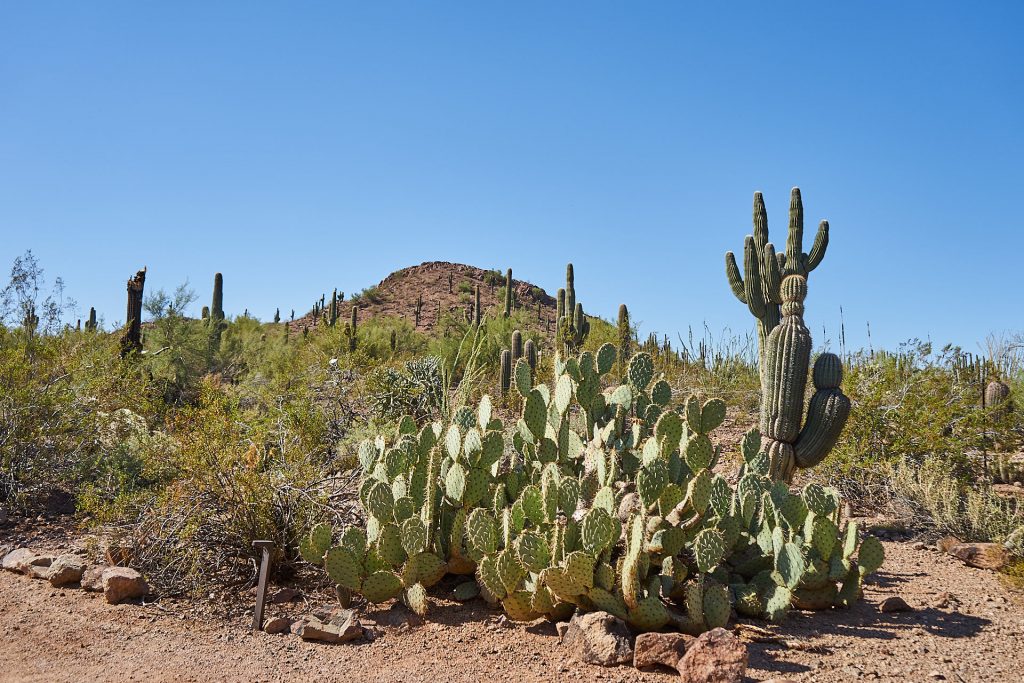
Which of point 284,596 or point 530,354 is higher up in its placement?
point 530,354

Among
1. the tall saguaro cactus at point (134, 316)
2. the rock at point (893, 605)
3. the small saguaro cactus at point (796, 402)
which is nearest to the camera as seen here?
the rock at point (893, 605)

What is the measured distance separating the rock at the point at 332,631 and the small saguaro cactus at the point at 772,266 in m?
5.57

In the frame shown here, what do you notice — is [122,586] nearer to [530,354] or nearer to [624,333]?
[530,354]

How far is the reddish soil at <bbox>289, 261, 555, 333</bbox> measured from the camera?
128ft

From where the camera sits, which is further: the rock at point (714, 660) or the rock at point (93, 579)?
the rock at point (93, 579)

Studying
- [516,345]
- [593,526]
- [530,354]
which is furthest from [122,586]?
[516,345]

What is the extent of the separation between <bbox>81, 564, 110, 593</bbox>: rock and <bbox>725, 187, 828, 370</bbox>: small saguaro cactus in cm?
639

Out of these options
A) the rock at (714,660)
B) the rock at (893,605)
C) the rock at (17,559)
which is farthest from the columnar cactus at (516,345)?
the rock at (714,660)

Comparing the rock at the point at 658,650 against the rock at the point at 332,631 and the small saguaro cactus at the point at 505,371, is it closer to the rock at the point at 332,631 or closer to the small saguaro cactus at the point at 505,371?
the rock at the point at 332,631

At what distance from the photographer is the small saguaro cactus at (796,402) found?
7035 mm

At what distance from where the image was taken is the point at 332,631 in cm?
445

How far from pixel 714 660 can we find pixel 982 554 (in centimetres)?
338

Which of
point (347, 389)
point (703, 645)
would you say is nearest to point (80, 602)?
point (703, 645)

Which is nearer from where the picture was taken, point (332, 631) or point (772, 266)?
point (332, 631)
